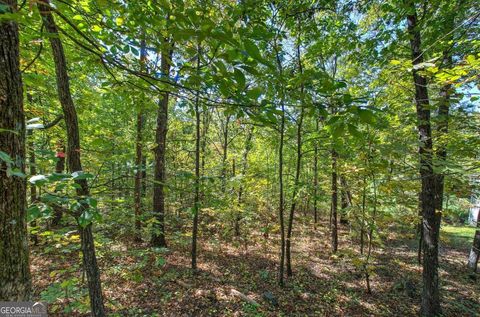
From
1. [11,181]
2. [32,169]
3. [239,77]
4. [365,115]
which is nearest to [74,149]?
[11,181]

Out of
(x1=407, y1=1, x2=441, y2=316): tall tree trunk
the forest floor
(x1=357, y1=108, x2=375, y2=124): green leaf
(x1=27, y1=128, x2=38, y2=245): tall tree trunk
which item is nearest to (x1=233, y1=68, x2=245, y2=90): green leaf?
(x1=357, y1=108, x2=375, y2=124): green leaf

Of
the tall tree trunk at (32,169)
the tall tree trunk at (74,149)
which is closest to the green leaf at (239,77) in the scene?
the tall tree trunk at (32,169)

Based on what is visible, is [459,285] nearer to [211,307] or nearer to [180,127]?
[211,307]

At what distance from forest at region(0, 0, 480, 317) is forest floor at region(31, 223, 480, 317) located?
2.1 inches

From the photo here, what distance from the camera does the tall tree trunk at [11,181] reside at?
117 centimetres

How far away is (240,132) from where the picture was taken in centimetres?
1082

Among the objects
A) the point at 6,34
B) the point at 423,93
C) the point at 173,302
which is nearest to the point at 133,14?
the point at 6,34

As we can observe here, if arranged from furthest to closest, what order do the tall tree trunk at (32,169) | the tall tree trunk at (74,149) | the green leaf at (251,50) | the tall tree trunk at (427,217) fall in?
1. the tall tree trunk at (427,217)
2. the tall tree trunk at (74,149)
3. the tall tree trunk at (32,169)
4. the green leaf at (251,50)

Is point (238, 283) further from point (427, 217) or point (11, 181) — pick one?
point (11, 181)

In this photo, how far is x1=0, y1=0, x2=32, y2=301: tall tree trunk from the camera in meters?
1.17

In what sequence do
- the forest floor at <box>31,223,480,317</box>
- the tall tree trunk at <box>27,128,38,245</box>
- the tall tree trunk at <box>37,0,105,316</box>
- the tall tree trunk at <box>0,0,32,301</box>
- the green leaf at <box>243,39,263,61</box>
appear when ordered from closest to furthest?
the green leaf at <box>243,39,263,61</box> → the tall tree trunk at <box>0,0,32,301</box> → the tall tree trunk at <box>27,128,38,245</box> → the tall tree trunk at <box>37,0,105,316</box> → the forest floor at <box>31,223,480,317</box>

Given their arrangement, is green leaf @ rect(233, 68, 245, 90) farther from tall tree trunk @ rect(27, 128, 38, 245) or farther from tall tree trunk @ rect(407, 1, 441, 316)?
tall tree trunk @ rect(407, 1, 441, 316)

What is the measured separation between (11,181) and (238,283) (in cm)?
596

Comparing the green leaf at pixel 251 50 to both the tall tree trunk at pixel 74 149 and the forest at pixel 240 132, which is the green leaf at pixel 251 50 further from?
the tall tree trunk at pixel 74 149
